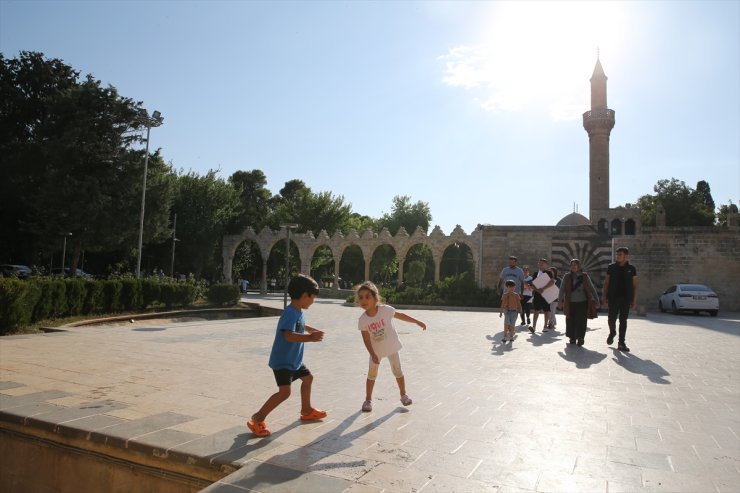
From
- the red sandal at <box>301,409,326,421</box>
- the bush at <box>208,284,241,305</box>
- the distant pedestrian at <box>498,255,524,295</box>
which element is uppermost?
the distant pedestrian at <box>498,255,524,295</box>

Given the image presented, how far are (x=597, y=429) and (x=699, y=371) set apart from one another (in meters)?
4.18

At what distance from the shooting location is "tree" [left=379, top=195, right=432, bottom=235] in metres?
58.4

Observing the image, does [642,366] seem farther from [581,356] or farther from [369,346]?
[369,346]

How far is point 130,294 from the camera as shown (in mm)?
15945

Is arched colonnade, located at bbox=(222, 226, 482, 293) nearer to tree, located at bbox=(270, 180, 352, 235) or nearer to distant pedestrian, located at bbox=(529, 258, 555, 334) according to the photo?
tree, located at bbox=(270, 180, 352, 235)

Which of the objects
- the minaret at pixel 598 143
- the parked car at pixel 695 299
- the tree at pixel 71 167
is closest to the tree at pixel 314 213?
the tree at pixel 71 167

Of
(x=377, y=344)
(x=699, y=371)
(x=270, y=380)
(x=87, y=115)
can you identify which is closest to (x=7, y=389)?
(x=270, y=380)

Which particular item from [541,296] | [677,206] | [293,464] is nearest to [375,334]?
[293,464]

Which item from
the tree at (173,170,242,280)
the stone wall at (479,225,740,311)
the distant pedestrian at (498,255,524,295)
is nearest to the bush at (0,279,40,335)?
the distant pedestrian at (498,255,524,295)

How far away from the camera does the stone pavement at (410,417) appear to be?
10.7 feet

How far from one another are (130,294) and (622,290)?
46.0ft

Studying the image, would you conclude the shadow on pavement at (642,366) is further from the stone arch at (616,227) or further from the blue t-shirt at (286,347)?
the stone arch at (616,227)

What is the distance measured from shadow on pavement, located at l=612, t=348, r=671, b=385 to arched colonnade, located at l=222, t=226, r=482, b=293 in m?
22.8

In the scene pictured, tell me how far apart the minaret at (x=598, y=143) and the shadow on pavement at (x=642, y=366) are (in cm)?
2962
